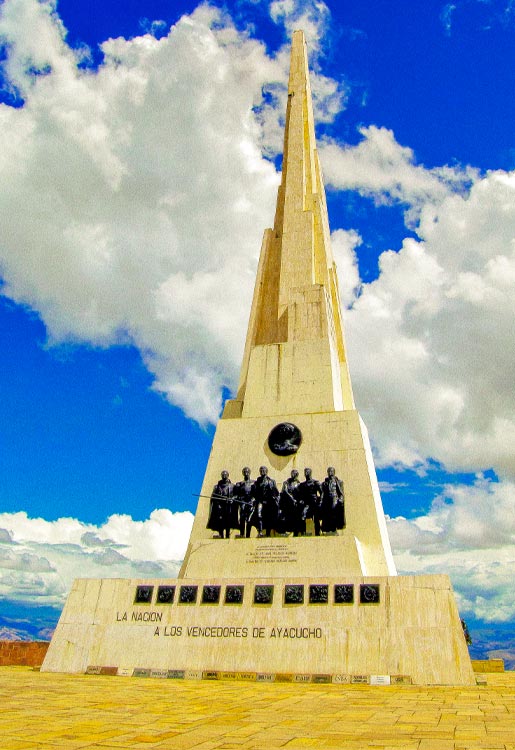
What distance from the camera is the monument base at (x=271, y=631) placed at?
9.89 meters

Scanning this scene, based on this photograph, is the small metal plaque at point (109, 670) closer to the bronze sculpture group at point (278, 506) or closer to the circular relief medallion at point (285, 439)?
the bronze sculpture group at point (278, 506)

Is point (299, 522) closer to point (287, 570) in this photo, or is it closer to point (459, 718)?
point (287, 570)

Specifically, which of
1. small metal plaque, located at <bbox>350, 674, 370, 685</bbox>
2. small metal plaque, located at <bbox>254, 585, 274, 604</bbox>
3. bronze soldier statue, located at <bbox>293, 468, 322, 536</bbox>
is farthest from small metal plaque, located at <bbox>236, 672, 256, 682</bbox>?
bronze soldier statue, located at <bbox>293, 468, 322, 536</bbox>

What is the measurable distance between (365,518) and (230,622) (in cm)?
452

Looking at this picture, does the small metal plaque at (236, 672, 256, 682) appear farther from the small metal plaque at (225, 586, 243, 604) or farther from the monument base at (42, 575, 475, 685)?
the small metal plaque at (225, 586, 243, 604)

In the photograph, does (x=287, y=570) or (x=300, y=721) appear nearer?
(x=300, y=721)

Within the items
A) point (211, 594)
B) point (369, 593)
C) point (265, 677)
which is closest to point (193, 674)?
point (265, 677)

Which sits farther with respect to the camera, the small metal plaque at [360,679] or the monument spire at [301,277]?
the monument spire at [301,277]

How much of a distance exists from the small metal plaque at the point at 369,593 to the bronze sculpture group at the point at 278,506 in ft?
7.67

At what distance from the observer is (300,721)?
5.14 m

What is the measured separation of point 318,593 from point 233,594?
1647 millimetres

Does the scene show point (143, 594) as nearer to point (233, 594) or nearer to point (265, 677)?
point (233, 594)

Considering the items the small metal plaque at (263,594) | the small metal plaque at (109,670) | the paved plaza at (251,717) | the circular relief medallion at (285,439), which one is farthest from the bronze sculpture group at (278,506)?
the paved plaza at (251,717)

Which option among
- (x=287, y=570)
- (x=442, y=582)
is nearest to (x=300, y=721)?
(x=442, y=582)
